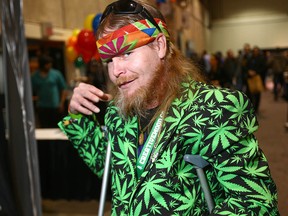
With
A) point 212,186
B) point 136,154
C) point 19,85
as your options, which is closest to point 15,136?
point 19,85

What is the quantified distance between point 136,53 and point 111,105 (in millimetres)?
309

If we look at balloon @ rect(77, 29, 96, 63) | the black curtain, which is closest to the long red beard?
the black curtain

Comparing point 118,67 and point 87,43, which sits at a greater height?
point 87,43

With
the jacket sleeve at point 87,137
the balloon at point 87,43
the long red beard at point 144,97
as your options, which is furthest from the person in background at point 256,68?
the balloon at point 87,43

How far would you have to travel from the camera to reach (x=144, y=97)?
1.03 m

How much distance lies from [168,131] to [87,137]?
0.49m

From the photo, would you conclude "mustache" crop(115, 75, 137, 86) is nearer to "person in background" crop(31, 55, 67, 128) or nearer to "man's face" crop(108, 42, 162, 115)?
"man's face" crop(108, 42, 162, 115)

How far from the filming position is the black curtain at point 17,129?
7.02ft

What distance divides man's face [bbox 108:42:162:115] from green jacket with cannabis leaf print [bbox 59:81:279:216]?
9 centimetres

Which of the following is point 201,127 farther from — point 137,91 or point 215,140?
point 137,91

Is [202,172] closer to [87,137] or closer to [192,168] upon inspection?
[192,168]

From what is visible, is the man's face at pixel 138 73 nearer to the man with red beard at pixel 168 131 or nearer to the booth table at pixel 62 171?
the man with red beard at pixel 168 131

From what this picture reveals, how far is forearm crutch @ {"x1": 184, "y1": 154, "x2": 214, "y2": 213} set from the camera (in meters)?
0.93

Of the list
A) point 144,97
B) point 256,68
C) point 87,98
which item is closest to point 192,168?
point 144,97
